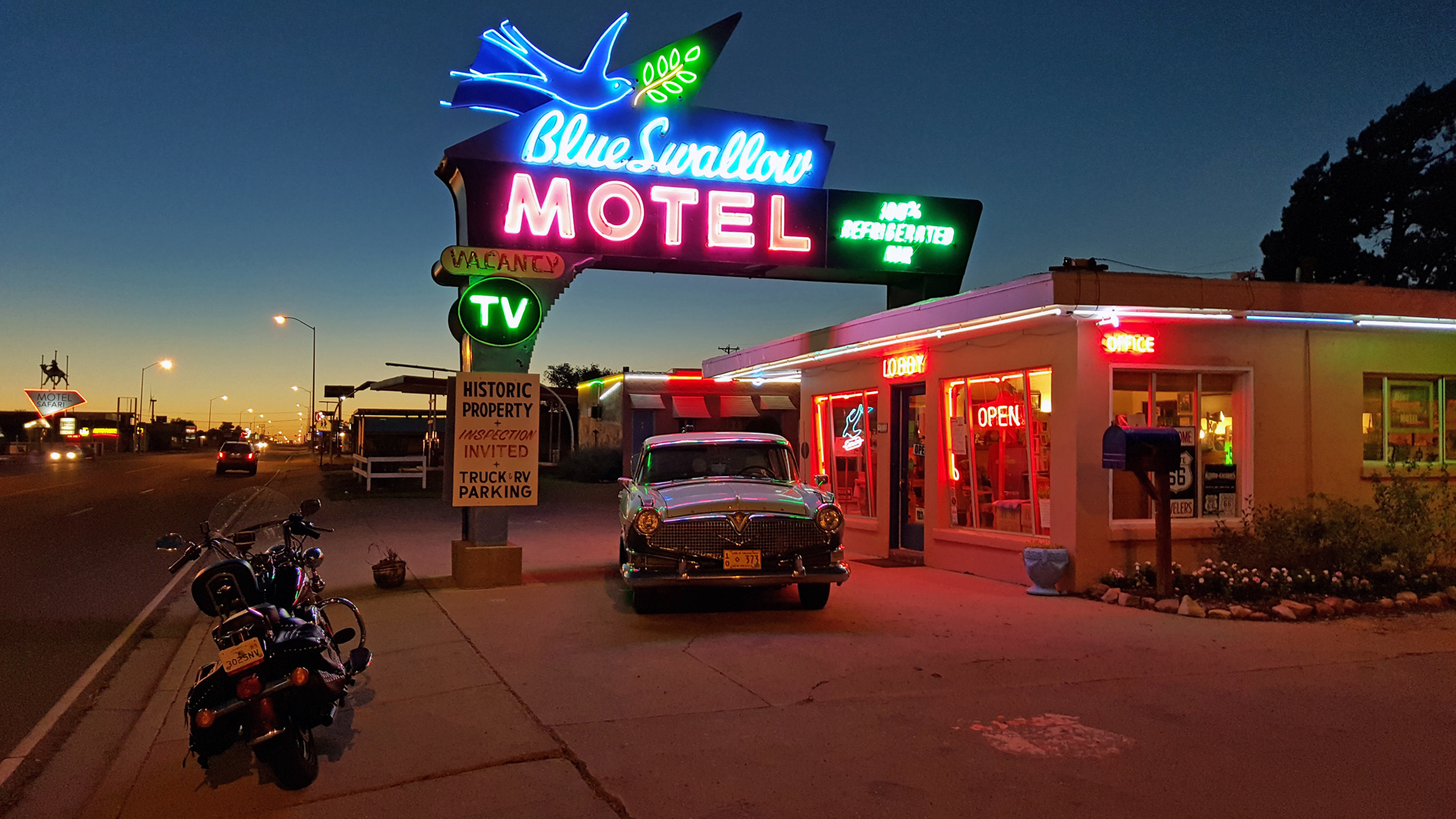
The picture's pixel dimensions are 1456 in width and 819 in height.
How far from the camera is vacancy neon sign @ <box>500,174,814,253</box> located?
11703 mm

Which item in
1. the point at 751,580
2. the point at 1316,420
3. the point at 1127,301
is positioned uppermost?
the point at 1127,301

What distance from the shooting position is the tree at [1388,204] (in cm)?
3406

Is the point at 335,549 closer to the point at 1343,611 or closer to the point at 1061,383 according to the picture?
the point at 1061,383

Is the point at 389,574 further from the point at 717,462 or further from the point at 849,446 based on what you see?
the point at 849,446

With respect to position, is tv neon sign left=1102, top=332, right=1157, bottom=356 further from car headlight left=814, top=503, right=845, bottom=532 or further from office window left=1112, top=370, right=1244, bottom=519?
car headlight left=814, top=503, right=845, bottom=532

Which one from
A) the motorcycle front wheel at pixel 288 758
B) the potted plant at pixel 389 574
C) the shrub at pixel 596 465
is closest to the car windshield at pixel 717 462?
the potted plant at pixel 389 574

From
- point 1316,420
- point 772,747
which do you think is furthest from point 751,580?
point 1316,420

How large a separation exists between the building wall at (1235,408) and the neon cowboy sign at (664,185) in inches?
101

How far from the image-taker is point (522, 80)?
13.0m

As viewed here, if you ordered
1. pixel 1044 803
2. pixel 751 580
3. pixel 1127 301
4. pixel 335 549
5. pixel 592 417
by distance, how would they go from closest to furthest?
pixel 1044 803
pixel 751 580
pixel 1127 301
pixel 335 549
pixel 592 417

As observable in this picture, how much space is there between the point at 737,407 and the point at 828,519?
24.4 m

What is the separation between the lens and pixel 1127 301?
9805 mm

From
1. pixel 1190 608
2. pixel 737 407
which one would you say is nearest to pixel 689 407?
pixel 737 407

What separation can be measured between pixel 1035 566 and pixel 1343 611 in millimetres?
2696
